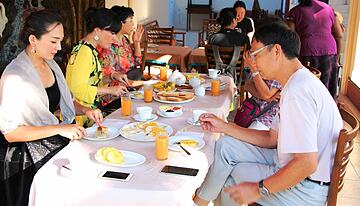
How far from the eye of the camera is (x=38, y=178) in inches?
61.5

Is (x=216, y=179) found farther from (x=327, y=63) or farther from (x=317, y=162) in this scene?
(x=327, y=63)

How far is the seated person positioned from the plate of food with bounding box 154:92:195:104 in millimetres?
389

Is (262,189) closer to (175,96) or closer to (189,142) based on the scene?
(189,142)

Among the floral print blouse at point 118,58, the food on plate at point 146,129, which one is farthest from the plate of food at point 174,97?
the floral print blouse at point 118,58

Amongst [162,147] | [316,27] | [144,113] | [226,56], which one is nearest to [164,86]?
[144,113]

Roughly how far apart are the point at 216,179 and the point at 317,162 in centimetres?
54

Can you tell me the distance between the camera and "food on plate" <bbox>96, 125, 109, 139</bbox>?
1.92 metres

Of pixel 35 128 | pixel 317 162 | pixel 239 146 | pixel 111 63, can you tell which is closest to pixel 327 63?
pixel 111 63

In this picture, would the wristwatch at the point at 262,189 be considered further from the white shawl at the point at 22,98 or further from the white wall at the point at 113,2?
the white wall at the point at 113,2

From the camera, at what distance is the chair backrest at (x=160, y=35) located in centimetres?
646

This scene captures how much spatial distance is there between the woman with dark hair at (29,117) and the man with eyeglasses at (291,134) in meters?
0.74

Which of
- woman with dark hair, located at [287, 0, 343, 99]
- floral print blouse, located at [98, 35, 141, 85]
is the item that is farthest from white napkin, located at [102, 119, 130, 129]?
woman with dark hair, located at [287, 0, 343, 99]

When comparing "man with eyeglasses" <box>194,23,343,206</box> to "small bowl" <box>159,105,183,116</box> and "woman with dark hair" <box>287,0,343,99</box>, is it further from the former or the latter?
"woman with dark hair" <box>287,0,343,99</box>

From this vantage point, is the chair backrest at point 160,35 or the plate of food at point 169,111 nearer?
the plate of food at point 169,111
